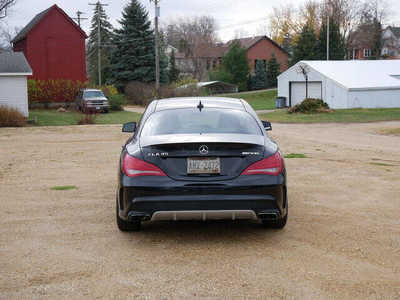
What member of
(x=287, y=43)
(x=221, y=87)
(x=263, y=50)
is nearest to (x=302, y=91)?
(x=221, y=87)

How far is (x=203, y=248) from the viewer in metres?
6.18

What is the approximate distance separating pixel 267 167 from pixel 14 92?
29119 mm

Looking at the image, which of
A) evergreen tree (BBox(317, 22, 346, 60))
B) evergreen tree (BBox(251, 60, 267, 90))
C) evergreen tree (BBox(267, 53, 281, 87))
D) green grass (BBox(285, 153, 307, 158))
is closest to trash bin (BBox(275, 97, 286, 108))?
evergreen tree (BBox(317, 22, 346, 60))

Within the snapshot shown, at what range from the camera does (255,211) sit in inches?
239

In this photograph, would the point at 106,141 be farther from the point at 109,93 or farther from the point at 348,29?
the point at 348,29

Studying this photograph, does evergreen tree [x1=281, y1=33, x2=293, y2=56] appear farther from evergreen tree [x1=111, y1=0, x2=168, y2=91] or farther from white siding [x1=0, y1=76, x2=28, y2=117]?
white siding [x1=0, y1=76, x2=28, y2=117]

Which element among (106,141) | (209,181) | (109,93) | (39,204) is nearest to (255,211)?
(209,181)

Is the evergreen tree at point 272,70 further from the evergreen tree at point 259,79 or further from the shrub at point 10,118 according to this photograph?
the shrub at point 10,118

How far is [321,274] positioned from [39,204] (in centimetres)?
472

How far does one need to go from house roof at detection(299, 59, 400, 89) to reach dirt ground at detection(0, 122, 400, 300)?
32.5 metres

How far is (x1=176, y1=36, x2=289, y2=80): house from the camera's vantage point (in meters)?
91.9

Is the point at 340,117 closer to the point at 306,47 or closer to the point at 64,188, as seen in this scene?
the point at 64,188

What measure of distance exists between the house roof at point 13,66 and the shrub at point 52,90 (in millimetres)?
10126

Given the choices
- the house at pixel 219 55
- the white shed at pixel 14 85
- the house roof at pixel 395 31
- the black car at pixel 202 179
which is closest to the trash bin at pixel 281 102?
the white shed at pixel 14 85
